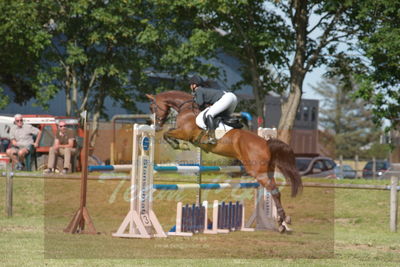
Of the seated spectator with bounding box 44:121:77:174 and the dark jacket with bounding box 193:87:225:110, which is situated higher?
the dark jacket with bounding box 193:87:225:110

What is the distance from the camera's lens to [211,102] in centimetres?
1105

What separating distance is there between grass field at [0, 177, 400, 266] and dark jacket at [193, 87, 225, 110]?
1949mm

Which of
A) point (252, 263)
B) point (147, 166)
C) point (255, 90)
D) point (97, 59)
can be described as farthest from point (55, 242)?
point (97, 59)

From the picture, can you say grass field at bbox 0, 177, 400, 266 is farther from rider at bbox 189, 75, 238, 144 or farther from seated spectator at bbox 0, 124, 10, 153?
seated spectator at bbox 0, 124, 10, 153

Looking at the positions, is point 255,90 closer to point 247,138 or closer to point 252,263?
point 247,138

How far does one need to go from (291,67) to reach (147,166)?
41.9 ft

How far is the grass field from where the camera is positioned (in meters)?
8.22

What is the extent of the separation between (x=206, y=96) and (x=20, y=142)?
745 centimetres

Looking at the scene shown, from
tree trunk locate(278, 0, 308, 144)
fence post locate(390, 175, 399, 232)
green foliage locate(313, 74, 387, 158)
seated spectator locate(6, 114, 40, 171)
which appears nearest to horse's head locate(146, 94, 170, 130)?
fence post locate(390, 175, 399, 232)

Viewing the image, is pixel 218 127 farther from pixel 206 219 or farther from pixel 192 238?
pixel 192 238

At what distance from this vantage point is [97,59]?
25.3m

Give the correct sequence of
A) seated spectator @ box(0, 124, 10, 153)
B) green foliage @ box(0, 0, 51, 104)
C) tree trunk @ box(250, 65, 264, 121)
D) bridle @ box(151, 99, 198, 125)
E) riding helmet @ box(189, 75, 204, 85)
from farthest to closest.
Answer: green foliage @ box(0, 0, 51, 104) → tree trunk @ box(250, 65, 264, 121) → seated spectator @ box(0, 124, 10, 153) → bridle @ box(151, 99, 198, 125) → riding helmet @ box(189, 75, 204, 85)

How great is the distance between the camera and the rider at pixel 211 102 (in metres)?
10.8

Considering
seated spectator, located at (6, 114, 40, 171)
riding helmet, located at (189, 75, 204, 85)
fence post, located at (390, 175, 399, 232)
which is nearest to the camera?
riding helmet, located at (189, 75, 204, 85)
